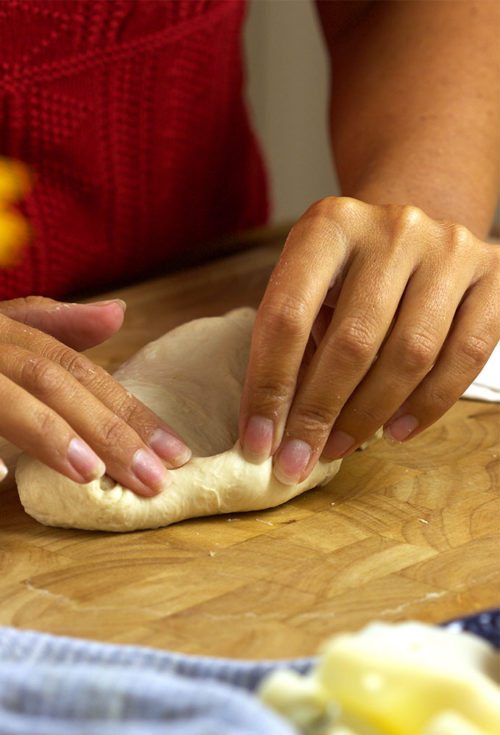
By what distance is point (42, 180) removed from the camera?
1.39 metres

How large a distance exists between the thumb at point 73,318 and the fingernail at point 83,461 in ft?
0.68

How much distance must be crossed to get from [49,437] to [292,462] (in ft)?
0.68

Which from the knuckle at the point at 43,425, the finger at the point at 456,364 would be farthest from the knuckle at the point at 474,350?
the knuckle at the point at 43,425

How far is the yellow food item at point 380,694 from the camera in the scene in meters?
0.49

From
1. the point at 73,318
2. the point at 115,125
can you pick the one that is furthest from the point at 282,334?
the point at 115,125

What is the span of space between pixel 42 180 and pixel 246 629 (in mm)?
865

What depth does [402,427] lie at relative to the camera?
94 centimetres

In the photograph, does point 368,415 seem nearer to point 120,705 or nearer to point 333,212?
point 333,212

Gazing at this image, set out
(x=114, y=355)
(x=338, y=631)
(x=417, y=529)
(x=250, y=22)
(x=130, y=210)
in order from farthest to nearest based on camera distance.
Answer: (x=250, y=22), (x=130, y=210), (x=114, y=355), (x=417, y=529), (x=338, y=631)

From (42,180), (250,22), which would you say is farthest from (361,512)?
(250,22)

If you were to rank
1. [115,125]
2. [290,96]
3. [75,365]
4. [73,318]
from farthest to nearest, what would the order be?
1. [290,96]
2. [115,125]
3. [73,318]
4. [75,365]

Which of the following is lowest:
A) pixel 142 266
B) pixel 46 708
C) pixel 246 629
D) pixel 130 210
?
pixel 142 266

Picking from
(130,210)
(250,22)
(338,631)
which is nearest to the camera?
(338,631)

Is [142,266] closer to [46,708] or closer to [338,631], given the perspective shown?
[338,631]
